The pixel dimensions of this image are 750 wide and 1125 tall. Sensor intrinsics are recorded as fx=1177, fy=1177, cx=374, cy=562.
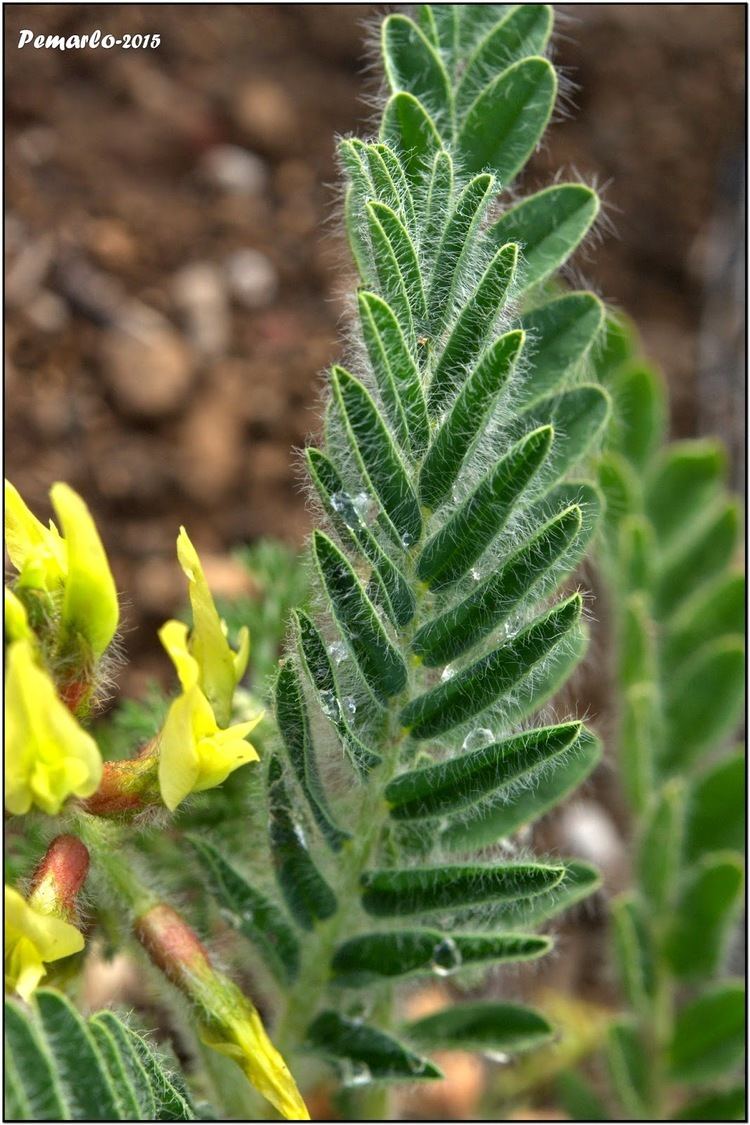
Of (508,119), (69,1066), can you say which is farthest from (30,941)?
(508,119)

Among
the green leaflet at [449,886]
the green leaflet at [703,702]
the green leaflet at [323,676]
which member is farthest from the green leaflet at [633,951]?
the green leaflet at [323,676]

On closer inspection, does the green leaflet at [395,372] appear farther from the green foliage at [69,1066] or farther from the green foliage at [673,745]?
the green foliage at [673,745]

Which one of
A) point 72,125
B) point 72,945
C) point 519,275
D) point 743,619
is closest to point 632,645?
point 743,619

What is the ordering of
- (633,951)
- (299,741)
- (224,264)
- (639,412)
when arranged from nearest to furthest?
(299,741)
(633,951)
(639,412)
(224,264)

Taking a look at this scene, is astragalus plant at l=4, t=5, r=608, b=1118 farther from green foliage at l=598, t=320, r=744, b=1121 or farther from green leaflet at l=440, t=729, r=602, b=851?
green foliage at l=598, t=320, r=744, b=1121

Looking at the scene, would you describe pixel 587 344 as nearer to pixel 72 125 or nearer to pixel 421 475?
pixel 421 475

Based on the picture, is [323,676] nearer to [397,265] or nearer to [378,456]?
[378,456]
